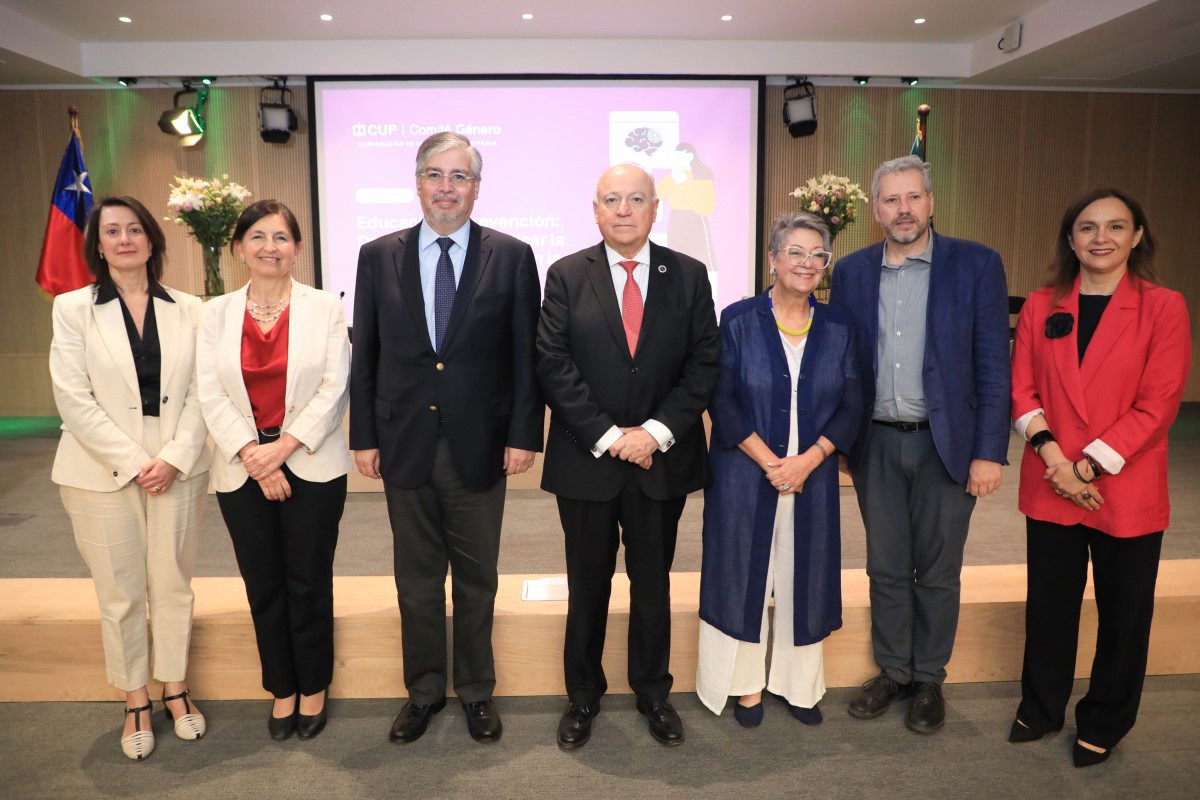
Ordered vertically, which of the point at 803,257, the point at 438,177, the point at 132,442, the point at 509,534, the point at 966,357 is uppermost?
the point at 438,177

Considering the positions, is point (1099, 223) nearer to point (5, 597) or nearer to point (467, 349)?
point (467, 349)

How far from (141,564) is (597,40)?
248 inches

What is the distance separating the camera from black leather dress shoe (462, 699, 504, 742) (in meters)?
2.45

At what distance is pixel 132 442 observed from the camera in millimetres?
2312

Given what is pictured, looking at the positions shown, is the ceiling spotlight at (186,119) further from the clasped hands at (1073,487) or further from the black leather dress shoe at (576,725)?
the clasped hands at (1073,487)

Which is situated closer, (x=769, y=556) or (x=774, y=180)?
(x=769, y=556)

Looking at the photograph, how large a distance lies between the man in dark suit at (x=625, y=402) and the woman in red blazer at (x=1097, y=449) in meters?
1.00

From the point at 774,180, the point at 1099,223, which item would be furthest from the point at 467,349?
the point at 774,180

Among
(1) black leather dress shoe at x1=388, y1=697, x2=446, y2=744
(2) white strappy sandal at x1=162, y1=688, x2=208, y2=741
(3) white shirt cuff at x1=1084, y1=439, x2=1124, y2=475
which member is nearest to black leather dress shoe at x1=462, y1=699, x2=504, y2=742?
(1) black leather dress shoe at x1=388, y1=697, x2=446, y2=744

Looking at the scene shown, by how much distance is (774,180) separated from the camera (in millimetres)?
7922

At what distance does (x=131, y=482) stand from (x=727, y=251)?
625cm

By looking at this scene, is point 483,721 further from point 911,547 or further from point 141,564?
point 911,547

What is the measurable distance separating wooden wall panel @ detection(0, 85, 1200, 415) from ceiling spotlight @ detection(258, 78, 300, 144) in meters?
0.17

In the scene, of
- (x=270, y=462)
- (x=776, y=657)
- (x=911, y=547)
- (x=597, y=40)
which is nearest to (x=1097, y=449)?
(x=911, y=547)
